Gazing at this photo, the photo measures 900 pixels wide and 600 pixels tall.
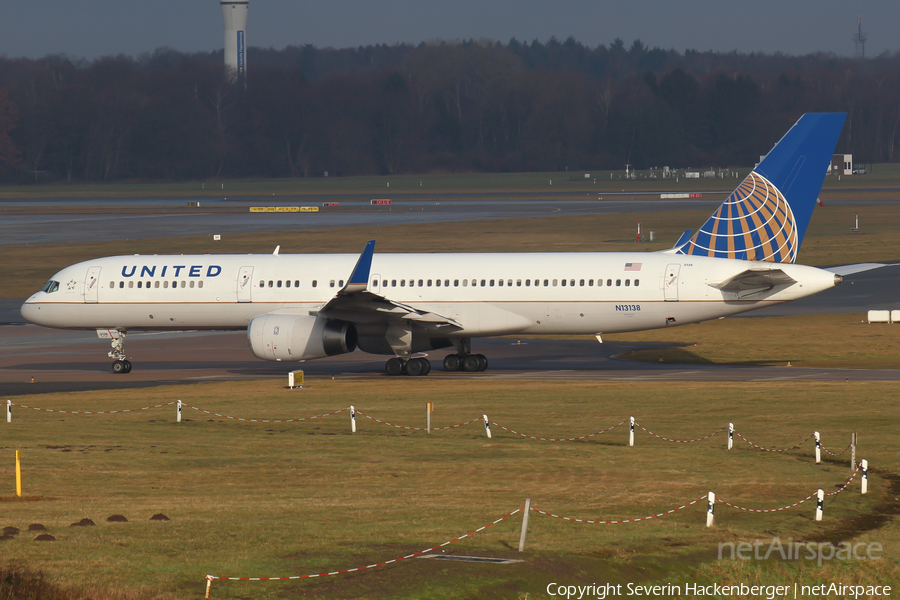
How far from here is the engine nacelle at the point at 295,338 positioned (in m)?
35.9

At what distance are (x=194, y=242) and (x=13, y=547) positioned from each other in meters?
73.5

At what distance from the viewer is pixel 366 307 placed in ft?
119

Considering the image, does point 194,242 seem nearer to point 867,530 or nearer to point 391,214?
point 391,214

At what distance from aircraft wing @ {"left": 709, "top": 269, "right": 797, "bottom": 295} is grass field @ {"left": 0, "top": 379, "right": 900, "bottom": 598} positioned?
4.20 meters

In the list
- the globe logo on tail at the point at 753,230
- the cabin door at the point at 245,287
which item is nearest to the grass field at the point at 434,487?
the globe logo on tail at the point at 753,230

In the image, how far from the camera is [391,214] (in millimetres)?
113188

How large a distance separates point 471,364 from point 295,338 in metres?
6.45

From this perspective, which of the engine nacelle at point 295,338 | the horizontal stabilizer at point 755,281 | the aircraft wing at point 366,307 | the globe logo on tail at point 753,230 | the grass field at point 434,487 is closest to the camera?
the grass field at point 434,487

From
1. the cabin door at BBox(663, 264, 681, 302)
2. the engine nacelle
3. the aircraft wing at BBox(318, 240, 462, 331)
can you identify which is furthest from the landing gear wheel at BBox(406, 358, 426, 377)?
the cabin door at BBox(663, 264, 681, 302)

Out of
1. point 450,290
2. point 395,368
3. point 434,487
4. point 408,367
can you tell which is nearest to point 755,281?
point 450,290

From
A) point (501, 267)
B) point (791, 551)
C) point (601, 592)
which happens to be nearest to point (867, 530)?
point (791, 551)

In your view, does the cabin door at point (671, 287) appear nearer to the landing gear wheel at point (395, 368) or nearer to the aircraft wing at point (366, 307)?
the aircraft wing at point (366, 307)

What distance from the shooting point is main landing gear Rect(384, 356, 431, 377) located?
38062mm

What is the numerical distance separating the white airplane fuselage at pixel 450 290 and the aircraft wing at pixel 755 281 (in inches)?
5.0
